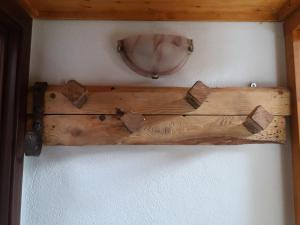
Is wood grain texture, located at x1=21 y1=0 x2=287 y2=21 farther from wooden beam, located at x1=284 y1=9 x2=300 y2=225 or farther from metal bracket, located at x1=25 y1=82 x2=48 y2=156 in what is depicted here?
metal bracket, located at x1=25 y1=82 x2=48 y2=156

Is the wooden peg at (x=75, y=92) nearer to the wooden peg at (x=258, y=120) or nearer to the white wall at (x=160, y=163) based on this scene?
the white wall at (x=160, y=163)

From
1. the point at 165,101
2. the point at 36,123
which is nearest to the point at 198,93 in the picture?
the point at 165,101

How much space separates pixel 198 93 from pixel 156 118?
177 mm

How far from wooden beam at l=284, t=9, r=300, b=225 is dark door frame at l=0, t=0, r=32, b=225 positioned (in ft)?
3.25

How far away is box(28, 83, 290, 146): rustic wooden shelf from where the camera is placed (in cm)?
105

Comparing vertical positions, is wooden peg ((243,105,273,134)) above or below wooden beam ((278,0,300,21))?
below

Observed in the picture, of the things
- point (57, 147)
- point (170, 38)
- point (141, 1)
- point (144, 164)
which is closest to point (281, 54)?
point (170, 38)

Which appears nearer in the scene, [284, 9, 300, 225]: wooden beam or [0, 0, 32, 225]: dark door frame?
[0, 0, 32, 225]: dark door frame

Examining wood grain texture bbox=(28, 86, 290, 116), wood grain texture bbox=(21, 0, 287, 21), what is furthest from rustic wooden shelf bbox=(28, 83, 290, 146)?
wood grain texture bbox=(21, 0, 287, 21)

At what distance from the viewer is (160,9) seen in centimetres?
111

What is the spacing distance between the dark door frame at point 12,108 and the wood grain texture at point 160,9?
0.12 m

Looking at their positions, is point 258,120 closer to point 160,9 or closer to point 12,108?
point 160,9

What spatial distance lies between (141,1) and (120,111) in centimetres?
40

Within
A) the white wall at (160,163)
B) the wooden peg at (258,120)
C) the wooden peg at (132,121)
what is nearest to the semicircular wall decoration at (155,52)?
the white wall at (160,163)
